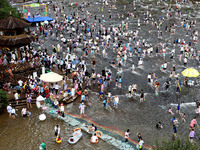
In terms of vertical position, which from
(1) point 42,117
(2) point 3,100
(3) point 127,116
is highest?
(2) point 3,100

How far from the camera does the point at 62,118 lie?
19.3 m

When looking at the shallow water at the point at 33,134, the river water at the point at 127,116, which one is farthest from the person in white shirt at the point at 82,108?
the shallow water at the point at 33,134

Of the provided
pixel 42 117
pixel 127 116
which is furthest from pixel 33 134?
pixel 127 116

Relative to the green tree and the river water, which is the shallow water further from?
the green tree

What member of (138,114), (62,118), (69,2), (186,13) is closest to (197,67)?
(138,114)

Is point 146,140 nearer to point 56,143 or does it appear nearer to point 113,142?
point 113,142

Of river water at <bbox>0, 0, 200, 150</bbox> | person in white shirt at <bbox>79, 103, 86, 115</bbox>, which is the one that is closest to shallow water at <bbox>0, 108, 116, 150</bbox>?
river water at <bbox>0, 0, 200, 150</bbox>

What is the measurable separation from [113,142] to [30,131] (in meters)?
6.19

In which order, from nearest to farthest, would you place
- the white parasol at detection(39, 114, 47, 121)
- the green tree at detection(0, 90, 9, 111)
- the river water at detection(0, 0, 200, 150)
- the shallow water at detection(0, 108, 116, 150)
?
the shallow water at detection(0, 108, 116, 150)
the river water at detection(0, 0, 200, 150)
the white parasol at detection(39, 114, 47, 121)
the green tree at detection(0, 90, 9, 111)

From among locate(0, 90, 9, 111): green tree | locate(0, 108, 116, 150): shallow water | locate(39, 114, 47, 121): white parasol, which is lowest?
locate(0, 108, 116, 150): shallow water

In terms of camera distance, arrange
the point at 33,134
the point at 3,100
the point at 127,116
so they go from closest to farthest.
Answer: the point at 33,134
the point at 3,100
the point at 127,116

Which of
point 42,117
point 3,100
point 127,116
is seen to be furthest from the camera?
point 127,116

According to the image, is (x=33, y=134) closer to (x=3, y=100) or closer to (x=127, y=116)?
(x=3, y=100)

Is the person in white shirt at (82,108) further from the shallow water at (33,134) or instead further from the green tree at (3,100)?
the green tree at (3,100)
